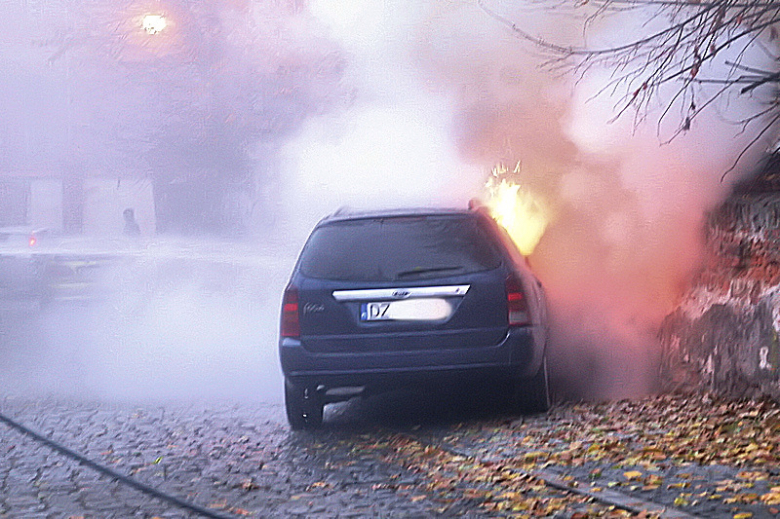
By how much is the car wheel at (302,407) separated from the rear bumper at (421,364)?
476 mm

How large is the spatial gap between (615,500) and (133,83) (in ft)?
111

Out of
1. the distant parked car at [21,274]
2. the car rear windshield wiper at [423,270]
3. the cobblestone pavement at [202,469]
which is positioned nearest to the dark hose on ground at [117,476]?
the cobblestone pavement at [202,469]

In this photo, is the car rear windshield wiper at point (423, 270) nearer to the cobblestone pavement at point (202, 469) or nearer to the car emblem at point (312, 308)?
the car emblem at point (312, 308)

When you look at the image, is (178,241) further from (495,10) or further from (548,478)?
(548,478)

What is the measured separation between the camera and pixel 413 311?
9242mm

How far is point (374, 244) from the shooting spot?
31.6ft

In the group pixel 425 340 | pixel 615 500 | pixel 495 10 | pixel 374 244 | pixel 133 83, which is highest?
pixel 133 83

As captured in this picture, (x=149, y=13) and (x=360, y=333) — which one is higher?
(x=149, y=13)

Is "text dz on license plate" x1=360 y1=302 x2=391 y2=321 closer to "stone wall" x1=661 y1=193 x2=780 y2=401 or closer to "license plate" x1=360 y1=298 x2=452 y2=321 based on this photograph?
"license plate" x1=360 y1=298 x2=452 y2=321

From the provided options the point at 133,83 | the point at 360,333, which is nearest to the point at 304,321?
the point at 360,333

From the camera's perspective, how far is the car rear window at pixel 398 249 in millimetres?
9438

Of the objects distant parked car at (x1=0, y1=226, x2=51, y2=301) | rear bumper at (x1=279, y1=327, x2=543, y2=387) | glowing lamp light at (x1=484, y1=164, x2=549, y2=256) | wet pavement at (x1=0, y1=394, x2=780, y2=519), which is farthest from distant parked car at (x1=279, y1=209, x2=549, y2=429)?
distant parked car at (x1=0, y1=226, x2=51, y2=301)

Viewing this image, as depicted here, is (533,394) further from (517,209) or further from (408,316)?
(517,209)

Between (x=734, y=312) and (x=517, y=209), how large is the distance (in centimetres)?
566
